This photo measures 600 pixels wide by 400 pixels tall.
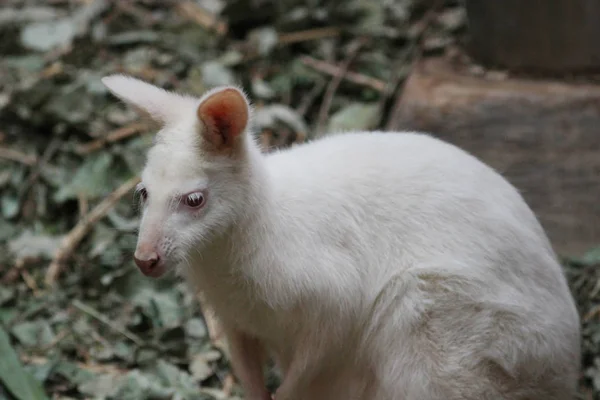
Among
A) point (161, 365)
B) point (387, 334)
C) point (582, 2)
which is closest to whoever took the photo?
point (387, 334)

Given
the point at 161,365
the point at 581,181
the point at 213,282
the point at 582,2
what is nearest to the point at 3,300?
the point at 161,365

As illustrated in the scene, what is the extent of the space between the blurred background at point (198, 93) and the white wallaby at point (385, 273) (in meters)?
0.85

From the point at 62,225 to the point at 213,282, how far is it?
231cm

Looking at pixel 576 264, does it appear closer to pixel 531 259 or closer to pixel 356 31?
pixel 531 259

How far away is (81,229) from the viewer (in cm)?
481

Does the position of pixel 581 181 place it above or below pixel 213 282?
below

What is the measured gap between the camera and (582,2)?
4422 millimetres

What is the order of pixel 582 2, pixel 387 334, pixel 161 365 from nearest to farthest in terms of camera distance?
pixel 387 334 → pixel 161 365 → pixel 582 2

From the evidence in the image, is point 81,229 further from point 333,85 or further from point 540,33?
point 540,33

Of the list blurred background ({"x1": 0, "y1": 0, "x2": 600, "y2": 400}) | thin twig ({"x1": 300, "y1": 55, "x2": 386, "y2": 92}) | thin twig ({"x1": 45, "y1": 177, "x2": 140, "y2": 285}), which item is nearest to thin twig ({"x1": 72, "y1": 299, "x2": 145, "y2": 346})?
blurred background ({"x1": 0, "y1": 0, "x2": 600, "y2": 400})

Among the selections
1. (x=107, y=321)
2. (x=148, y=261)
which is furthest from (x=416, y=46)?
(x=148, y=261)

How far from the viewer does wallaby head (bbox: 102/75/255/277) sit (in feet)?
8.54

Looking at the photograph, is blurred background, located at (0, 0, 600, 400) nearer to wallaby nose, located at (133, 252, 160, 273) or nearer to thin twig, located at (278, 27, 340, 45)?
thin twig, located at (278, 27, 340, 45)

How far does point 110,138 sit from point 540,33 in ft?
8.38
